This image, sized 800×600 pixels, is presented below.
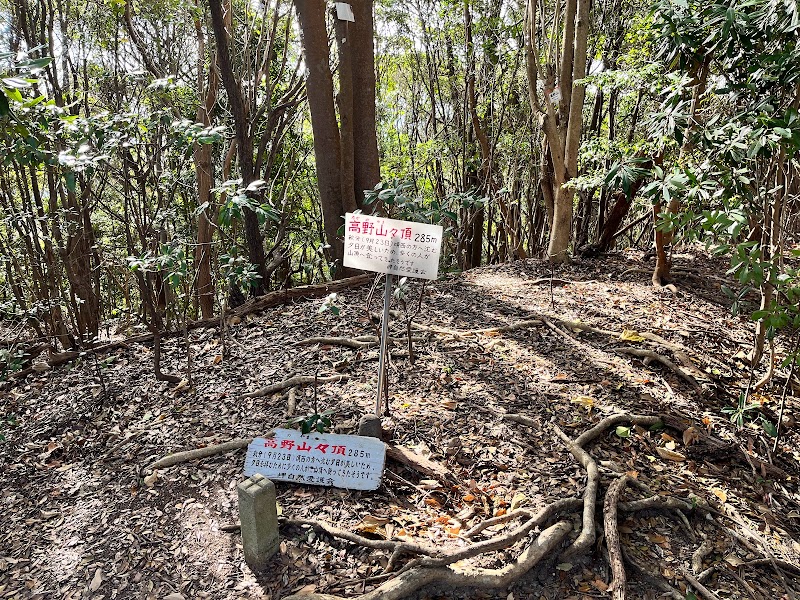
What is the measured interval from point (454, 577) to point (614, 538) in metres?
0.79

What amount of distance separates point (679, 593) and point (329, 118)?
473 centimetres

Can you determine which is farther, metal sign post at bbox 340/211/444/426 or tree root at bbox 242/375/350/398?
tree root at bbox 242/375/350/398

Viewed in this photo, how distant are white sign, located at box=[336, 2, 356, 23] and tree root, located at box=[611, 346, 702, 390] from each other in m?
3.90

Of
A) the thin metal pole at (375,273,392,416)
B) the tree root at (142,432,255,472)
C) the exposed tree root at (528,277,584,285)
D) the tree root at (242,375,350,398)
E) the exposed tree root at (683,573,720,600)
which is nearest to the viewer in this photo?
the exposed tree root at (683,573,720,600)

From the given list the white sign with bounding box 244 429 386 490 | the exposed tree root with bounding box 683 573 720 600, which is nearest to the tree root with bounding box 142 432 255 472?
the white sign with bounding box 244 429 386 490

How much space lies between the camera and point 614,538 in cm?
252

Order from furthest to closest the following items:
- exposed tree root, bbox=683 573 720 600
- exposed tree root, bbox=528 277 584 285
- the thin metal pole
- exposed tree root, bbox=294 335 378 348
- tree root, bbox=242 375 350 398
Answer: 1. exposed tree root, bbox=528 277 584 285
2. exposed tree root, bbox=294 335 378 348
3. tree root, bbox=242 375 350 398
4. the thin metal pole
5. exposed tree root, bbox=683 573 720 600

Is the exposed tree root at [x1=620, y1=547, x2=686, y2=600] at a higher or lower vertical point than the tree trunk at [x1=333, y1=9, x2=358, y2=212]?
lower

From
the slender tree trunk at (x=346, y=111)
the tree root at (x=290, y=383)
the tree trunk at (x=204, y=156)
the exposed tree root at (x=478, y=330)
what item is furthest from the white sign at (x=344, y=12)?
the tree root at (x=290, y=383)

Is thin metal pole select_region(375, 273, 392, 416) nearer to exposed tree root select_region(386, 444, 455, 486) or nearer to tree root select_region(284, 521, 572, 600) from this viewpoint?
exposed tree root select_region(386, 444, 455, 486)

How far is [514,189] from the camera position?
1007cm

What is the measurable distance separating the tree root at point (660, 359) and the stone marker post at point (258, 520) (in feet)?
9.40

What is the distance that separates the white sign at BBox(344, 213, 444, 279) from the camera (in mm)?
2922

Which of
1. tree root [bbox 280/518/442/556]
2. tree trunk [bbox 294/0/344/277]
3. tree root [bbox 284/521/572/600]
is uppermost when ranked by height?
tree trunk [bbox 294/0/344/277]
